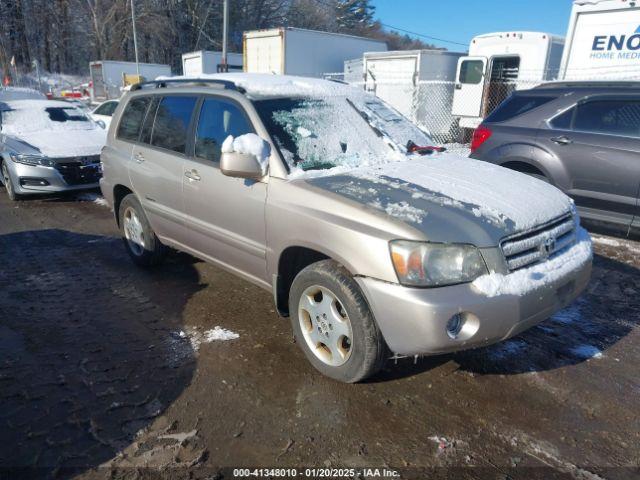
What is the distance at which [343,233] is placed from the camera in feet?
8.73

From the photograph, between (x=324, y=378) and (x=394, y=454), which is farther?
(x=324, y=378)

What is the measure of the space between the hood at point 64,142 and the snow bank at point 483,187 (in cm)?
617

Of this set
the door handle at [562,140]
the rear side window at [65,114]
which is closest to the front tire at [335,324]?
the door handle at [562,140]

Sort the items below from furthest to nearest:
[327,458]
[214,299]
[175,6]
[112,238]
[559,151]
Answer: [175,6] → [112,238] → [559,151] → [214,299] → [327,458]

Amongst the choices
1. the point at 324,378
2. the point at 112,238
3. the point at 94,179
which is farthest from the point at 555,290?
the point at 94,179

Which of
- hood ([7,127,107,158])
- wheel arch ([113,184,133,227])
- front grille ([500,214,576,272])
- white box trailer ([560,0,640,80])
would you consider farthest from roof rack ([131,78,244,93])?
white box trailer ([560,0,640,80])

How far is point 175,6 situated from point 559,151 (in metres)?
46.8

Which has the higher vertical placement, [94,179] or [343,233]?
[343,233]

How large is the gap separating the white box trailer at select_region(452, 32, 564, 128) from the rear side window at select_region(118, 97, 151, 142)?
968cm

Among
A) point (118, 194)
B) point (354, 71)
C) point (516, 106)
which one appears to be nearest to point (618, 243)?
point (516, 106)

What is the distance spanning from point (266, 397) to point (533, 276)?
1688mm

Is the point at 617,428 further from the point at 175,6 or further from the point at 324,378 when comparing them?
the point at 175,6

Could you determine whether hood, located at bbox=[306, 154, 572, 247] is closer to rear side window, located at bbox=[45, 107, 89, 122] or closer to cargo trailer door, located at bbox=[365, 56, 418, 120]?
rear side window, located at bbox=[45, 107, 89, 122]

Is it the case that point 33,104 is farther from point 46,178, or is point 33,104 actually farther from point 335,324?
point 335,324
